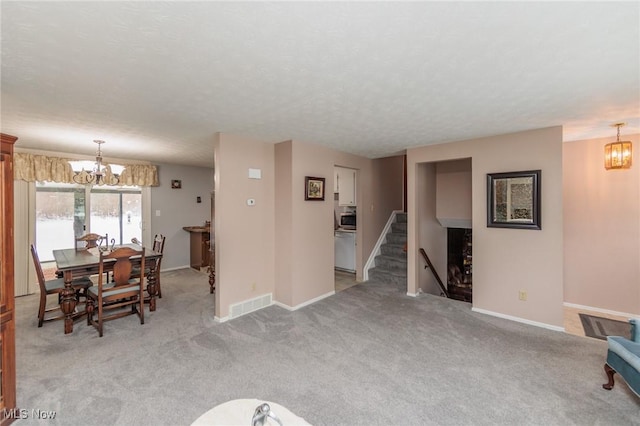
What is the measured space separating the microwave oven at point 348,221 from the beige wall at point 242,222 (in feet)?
8.05

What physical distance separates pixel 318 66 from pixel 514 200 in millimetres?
3072

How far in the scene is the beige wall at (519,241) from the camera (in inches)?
127

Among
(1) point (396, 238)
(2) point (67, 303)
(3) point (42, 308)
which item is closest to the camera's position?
(2) point (67, 303)

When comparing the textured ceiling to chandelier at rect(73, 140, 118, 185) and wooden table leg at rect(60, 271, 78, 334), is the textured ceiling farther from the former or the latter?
wooden table leg at rect(60, 271, 78, 334)

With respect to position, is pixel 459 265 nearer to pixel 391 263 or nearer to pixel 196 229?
pixel 391 263

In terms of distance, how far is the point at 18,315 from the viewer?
11.7ft

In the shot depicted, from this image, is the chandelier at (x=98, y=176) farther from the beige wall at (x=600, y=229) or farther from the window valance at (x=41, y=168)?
the beige wall at (x=600, y=229)

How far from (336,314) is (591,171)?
4.12m

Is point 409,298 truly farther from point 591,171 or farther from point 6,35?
point 6,35

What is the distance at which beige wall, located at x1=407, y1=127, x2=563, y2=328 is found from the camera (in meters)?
3.24

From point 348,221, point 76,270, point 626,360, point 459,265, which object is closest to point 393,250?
point 348,221

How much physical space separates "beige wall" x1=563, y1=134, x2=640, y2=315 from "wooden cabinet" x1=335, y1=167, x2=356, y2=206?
3284 millimetres

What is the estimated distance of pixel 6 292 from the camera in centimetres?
188

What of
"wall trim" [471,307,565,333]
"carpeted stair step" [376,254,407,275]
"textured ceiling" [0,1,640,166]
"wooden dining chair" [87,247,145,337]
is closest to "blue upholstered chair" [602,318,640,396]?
"wall trim" [471,307,565,333]
